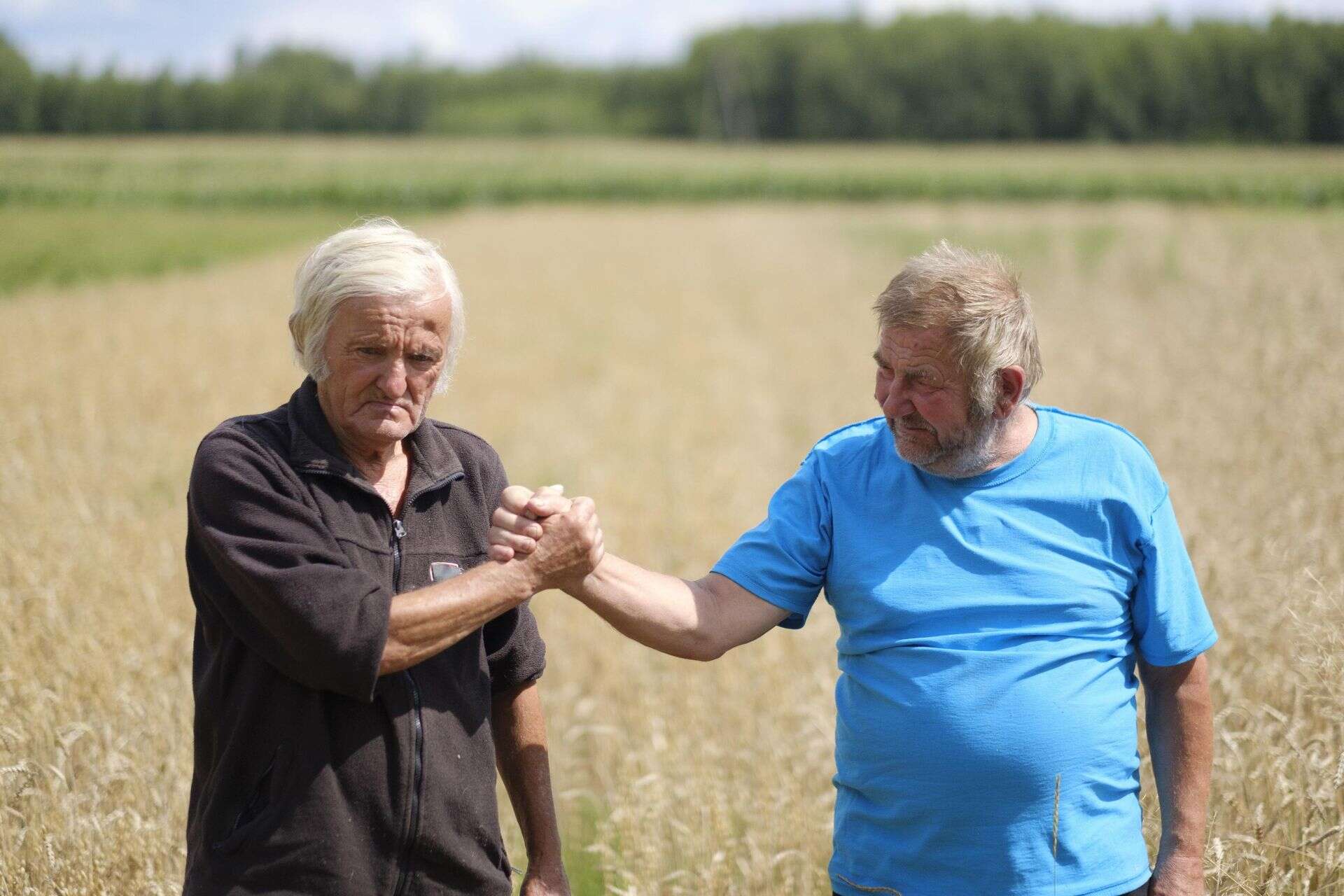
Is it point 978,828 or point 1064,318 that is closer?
point 978,828

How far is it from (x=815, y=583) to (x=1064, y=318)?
14.7 meters

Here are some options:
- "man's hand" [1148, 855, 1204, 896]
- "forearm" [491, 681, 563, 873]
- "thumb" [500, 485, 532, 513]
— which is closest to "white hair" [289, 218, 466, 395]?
"thumb" [500, 485, 532, 513]

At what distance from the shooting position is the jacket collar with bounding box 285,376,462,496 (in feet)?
7.39

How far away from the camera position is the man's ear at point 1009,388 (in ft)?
8.48

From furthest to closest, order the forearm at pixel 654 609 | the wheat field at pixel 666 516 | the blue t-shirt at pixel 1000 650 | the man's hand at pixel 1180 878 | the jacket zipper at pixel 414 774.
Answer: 1. the wheat field at pixel 666 516
2. the forearm at pixel 654 609
3. the man's hand at pixel 1180 878
4. the blue t-shirt at pixel 1000 650
5. the jacket zipper at pixel 414 774

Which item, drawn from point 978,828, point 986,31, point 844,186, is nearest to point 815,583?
point 978,828

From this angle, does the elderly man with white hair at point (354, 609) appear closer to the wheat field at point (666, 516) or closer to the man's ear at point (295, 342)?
the man's ear at point (295, 342)

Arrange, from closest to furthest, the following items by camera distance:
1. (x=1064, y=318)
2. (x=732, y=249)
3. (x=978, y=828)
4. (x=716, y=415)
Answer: (x=978, y=828), (x=716, y=415), (x=1064, y=318), (x=732, y=249)

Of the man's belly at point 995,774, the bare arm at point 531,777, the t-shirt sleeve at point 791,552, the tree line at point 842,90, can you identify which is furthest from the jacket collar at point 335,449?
the tree line at point 842,90

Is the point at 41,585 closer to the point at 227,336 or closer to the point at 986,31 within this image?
the point at 227,336

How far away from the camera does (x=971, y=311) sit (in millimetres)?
2504

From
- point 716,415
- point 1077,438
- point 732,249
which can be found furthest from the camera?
point 732,249

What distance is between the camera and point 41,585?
196 inches

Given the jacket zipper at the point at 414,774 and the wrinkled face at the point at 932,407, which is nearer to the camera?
the jacket zipper at the point at 414,774
